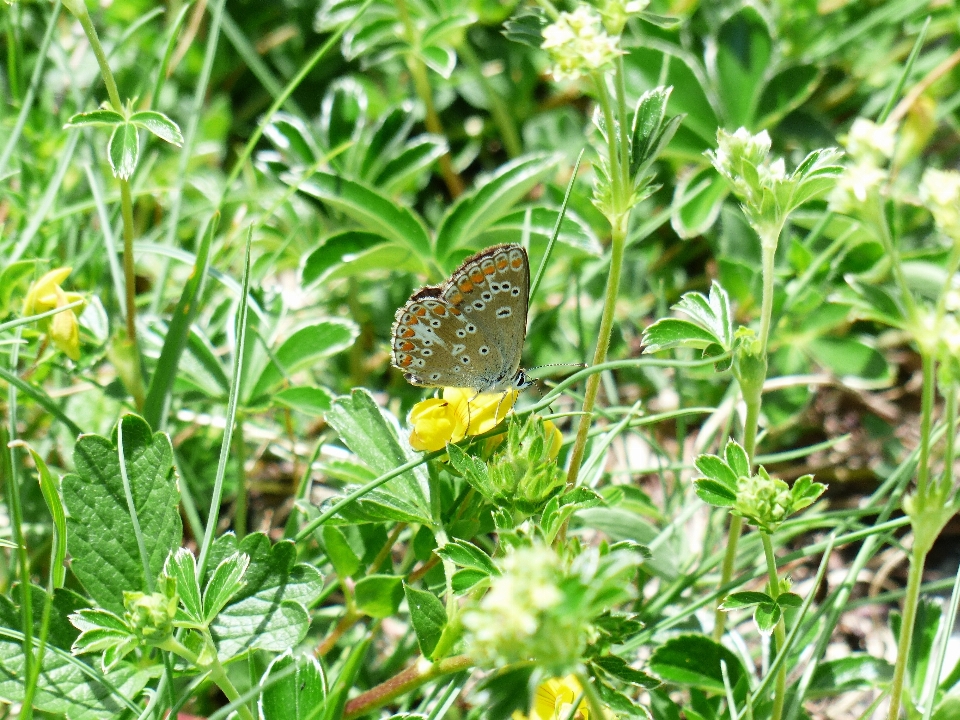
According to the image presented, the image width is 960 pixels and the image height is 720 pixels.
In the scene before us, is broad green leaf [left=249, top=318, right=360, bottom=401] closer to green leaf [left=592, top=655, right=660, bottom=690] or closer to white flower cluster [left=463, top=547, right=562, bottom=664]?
green leaf [left=592, top=655, right=660, bottom=690]

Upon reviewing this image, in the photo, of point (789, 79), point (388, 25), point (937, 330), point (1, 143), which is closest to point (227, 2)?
point (388, 25)

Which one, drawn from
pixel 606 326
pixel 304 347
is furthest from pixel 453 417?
pixel 304 347

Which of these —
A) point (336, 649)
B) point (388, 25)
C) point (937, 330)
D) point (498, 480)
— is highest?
point (388, 25)

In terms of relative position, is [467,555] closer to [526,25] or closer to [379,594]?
[379,594]

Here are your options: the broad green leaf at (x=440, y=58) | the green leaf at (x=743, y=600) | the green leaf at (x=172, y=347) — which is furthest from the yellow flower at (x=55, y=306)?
the green leaf at (x=743, y=600)

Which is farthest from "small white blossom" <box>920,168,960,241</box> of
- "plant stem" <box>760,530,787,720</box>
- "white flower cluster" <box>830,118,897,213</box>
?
"plant stem" <box>760,530,787,720</box>

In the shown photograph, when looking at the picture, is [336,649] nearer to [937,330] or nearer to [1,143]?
[937,330]

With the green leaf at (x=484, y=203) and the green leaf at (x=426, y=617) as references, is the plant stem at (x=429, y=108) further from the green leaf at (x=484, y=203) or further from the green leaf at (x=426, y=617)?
the green leaf at (x=426, y=617)
